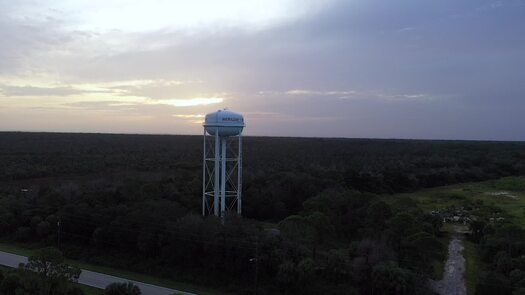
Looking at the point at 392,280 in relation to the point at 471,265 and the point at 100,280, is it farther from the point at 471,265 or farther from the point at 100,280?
the point at 100,280

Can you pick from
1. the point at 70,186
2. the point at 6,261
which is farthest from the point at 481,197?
the point at 6,261

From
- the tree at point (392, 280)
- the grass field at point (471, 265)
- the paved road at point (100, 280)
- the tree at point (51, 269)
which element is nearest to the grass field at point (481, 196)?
the grass field at point (471, 265)

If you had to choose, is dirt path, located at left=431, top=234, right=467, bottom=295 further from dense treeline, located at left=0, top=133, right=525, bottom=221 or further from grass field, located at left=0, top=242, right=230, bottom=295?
dense treeline, located at left=0, top=133, right=525, bottom=221

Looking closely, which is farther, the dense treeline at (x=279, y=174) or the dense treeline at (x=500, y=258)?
the dense treeline at (x=279, y=174)

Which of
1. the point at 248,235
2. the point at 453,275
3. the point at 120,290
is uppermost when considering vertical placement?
the point at 248,235

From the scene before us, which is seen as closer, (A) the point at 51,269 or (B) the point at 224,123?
(A) the point at 51,269

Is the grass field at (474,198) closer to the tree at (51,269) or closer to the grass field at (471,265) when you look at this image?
the grass field at (471,265)

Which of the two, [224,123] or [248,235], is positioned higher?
[224,123]

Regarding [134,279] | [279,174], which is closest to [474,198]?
[279,174]

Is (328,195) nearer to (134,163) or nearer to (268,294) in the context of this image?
(268,294)
